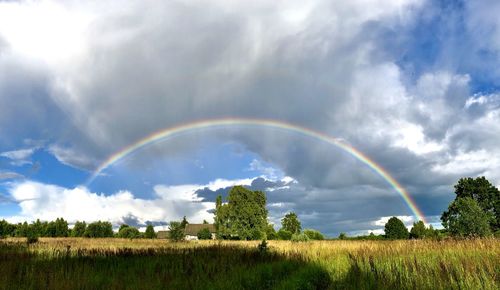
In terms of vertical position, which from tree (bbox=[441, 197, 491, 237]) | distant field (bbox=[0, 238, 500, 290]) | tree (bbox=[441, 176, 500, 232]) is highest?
tree (bbox=[441, 176, 500, 232])

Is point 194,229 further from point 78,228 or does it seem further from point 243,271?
point 243,271

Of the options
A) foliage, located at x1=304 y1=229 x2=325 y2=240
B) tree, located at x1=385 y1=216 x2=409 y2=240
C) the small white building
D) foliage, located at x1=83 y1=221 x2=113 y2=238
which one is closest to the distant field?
foliage, located at x1=304 y1=229 x2=325 y2=240

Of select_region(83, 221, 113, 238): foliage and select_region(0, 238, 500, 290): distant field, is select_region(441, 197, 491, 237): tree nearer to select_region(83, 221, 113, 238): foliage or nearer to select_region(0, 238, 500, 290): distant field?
select_region(0, 238, 500, 290): distant field

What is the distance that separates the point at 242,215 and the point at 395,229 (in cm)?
2973

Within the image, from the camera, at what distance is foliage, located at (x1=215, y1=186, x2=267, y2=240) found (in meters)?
75.1

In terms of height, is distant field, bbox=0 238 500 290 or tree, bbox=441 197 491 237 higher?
tree, bbox=441 197 491 237

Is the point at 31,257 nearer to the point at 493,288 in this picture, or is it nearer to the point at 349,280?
the point at 349,280

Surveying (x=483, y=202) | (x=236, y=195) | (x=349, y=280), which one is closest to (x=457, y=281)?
(x=349, y=280)

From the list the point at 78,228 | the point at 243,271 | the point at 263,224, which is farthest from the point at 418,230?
the point at 78,228

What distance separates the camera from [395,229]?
58031 mm

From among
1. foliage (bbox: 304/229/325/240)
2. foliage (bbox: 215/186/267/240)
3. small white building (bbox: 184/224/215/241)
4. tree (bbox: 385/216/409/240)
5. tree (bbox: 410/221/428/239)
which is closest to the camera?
foliage (bbox: 304/229/325/240)

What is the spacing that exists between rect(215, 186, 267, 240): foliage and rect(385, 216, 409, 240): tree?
23.5m

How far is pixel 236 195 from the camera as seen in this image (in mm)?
79312

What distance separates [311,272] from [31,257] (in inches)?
336
